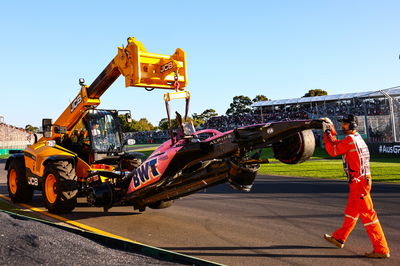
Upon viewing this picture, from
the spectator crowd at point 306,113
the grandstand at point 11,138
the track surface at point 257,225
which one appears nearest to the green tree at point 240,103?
the spectator crowd at point 306,113

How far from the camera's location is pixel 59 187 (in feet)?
23.0

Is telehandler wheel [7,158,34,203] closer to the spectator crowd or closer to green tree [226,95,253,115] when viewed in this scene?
the spectator crowd

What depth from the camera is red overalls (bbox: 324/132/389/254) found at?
438 centimetres

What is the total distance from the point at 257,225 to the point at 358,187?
2087 millimetres

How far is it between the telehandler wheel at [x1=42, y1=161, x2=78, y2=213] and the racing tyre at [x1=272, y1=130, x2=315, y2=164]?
14.0ft

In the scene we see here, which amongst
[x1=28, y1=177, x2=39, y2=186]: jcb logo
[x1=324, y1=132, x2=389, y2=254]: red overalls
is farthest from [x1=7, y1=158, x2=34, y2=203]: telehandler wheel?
[x1=324, y1=132, x2=389, y2=254]: red overalls

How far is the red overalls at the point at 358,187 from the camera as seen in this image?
4.38 metres

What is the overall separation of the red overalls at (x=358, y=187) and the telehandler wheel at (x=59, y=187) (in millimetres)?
4911

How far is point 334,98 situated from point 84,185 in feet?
123

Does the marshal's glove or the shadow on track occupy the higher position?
the marshal's glove

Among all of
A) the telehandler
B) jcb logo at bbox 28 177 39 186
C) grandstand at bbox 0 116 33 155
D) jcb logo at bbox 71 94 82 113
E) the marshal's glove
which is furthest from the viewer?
grandstand at bbox 0 116 33 155

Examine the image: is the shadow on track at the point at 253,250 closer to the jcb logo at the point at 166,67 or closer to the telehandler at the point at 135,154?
the telehandler at the point at 135,154

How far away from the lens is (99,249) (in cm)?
412

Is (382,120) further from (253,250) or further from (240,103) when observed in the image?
(240,103)
